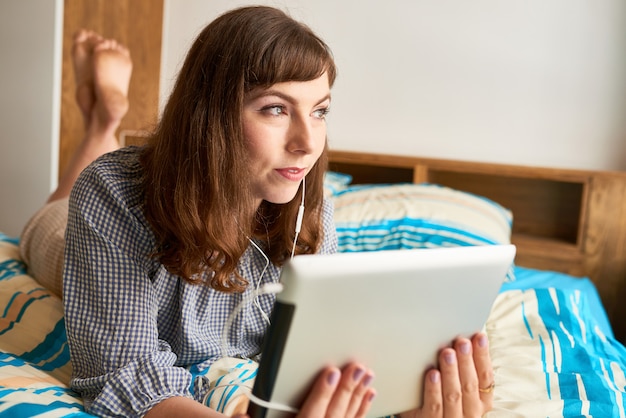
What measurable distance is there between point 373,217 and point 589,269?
808 mm

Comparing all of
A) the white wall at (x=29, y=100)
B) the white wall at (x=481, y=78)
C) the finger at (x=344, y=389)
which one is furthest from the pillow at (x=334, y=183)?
the finger at (x=344, y=389)

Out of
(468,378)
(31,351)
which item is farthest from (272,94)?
(31,351)

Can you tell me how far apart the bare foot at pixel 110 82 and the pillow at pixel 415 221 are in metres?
→ 0.76

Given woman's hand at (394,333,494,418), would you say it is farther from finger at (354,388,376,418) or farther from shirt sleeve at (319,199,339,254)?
shirt sleeve at (319,199,339,254)

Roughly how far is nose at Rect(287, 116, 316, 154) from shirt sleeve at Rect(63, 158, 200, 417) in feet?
0.83

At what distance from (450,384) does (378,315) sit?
0.57ft

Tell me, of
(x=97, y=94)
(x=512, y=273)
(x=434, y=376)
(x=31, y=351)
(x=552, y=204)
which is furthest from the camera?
(x=552, y=204)

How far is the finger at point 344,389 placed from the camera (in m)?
0.74

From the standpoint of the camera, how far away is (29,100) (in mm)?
2846

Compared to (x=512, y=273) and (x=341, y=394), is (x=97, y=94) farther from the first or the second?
(x=341, y=394)

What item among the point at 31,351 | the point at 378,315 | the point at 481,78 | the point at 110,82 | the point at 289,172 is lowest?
the point at 31,351

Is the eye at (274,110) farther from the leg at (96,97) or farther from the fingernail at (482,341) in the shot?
the leg at (96,97)

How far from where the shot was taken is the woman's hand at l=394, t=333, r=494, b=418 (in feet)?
2.68

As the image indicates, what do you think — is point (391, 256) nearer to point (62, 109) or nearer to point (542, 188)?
point (542, 188)
